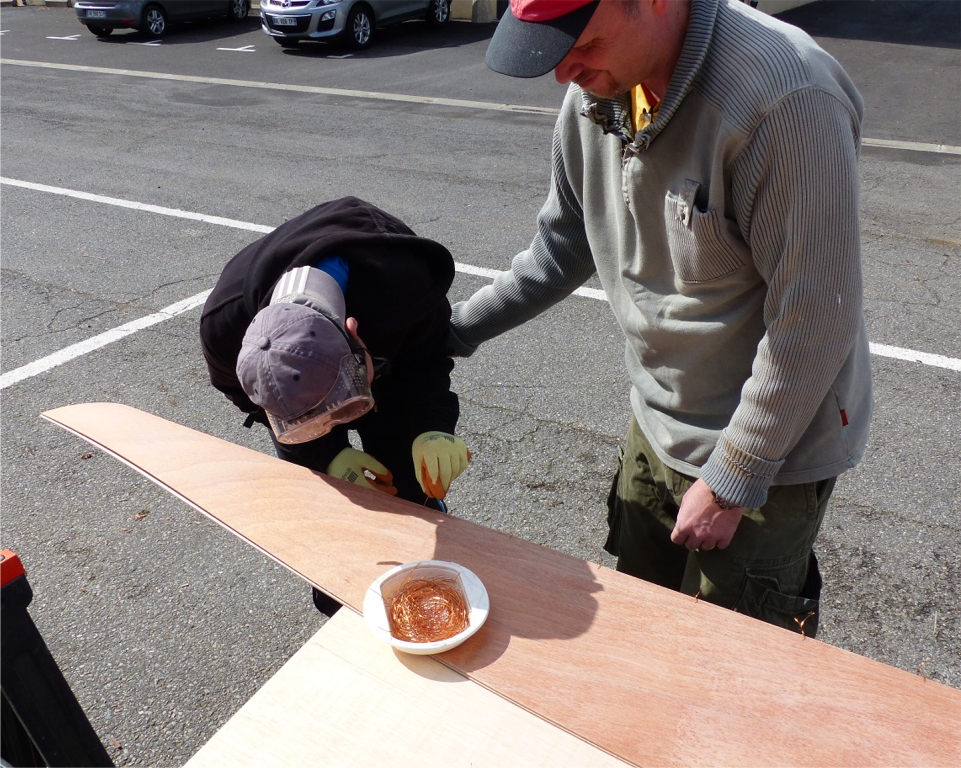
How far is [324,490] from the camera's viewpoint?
6.77 ft

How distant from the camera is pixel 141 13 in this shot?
14.6m

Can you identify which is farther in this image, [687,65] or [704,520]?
[704,520]

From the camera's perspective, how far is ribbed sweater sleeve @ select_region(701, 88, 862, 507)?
127 cm

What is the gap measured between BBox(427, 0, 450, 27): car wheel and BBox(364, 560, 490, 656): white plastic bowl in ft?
48.0

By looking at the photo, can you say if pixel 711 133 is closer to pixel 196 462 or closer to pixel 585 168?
pixel 585 168

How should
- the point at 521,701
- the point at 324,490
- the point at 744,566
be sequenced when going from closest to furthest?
1. the point at 521,701
2. the point at 744,566
3. the point at 324,490

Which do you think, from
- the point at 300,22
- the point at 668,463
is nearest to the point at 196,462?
the point at 668,463

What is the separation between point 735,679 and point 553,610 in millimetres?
377

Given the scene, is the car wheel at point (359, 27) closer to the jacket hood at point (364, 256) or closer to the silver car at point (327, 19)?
the silver car at point (327, 19)

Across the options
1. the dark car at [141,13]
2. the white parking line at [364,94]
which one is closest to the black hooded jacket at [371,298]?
the white parking line at [364,94]

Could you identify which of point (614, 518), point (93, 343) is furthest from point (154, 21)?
point (614, 518)

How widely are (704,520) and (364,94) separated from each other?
9.48 meters

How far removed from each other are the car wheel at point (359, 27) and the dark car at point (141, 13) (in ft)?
14.1

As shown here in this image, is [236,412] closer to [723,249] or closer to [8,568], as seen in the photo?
[8,568]
